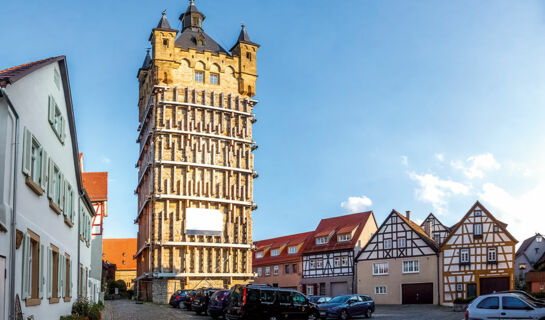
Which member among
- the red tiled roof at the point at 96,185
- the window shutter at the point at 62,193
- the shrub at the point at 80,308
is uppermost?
the red tiled roof at the point at 96,185

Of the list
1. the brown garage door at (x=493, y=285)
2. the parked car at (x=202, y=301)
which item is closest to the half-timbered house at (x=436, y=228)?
the brown garage door at (x=493, y=285)

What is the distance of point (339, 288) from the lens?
6719cm

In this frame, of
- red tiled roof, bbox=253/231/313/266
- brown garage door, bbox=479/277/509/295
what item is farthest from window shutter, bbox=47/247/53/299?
red tiled roof, bbox=253/231/313/266

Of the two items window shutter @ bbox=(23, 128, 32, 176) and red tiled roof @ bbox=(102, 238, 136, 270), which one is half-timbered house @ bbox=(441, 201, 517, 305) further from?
red tiled roof @ bbox=(102, 238, 136, 270)

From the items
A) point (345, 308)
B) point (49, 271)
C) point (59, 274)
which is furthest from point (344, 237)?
point (49, 271)

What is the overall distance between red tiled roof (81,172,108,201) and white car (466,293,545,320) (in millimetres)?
30780

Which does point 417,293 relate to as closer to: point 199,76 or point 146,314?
point 146,314

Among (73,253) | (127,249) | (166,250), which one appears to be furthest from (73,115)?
(127,249)

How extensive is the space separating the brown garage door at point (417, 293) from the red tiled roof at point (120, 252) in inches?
2486

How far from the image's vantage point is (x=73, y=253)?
82.5 feet

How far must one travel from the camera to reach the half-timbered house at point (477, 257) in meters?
53.4

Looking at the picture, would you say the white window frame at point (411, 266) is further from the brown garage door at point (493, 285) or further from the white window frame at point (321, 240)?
the white window frame at point (321, 240)

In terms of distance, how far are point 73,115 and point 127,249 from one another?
94.3m

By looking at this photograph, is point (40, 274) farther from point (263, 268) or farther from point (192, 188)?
point (263, 268)
